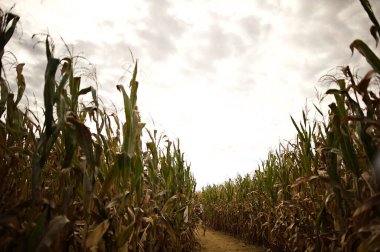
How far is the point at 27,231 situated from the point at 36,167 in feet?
1.10

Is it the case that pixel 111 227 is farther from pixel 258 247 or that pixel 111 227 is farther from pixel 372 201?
pixel 258 247

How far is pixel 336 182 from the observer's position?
2.09 metres

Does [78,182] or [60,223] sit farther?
[78,182]

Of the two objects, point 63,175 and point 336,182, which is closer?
point 63,175

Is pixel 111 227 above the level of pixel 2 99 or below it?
below

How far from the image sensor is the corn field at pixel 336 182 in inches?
63.4

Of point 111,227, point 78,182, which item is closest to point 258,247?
point 111,227

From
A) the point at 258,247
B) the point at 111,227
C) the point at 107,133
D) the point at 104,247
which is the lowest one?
the point at 258,247

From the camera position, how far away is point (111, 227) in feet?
6.29

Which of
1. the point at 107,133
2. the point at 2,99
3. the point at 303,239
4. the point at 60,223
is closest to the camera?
the point at 60,223

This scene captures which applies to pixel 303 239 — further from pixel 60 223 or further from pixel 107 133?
pixel 60 223

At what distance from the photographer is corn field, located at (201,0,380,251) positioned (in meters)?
1.61

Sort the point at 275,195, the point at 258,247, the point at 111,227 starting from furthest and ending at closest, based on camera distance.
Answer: the point at 258,247
the point at 275,195
the point at 111,227

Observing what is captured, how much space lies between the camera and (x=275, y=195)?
4844mm
